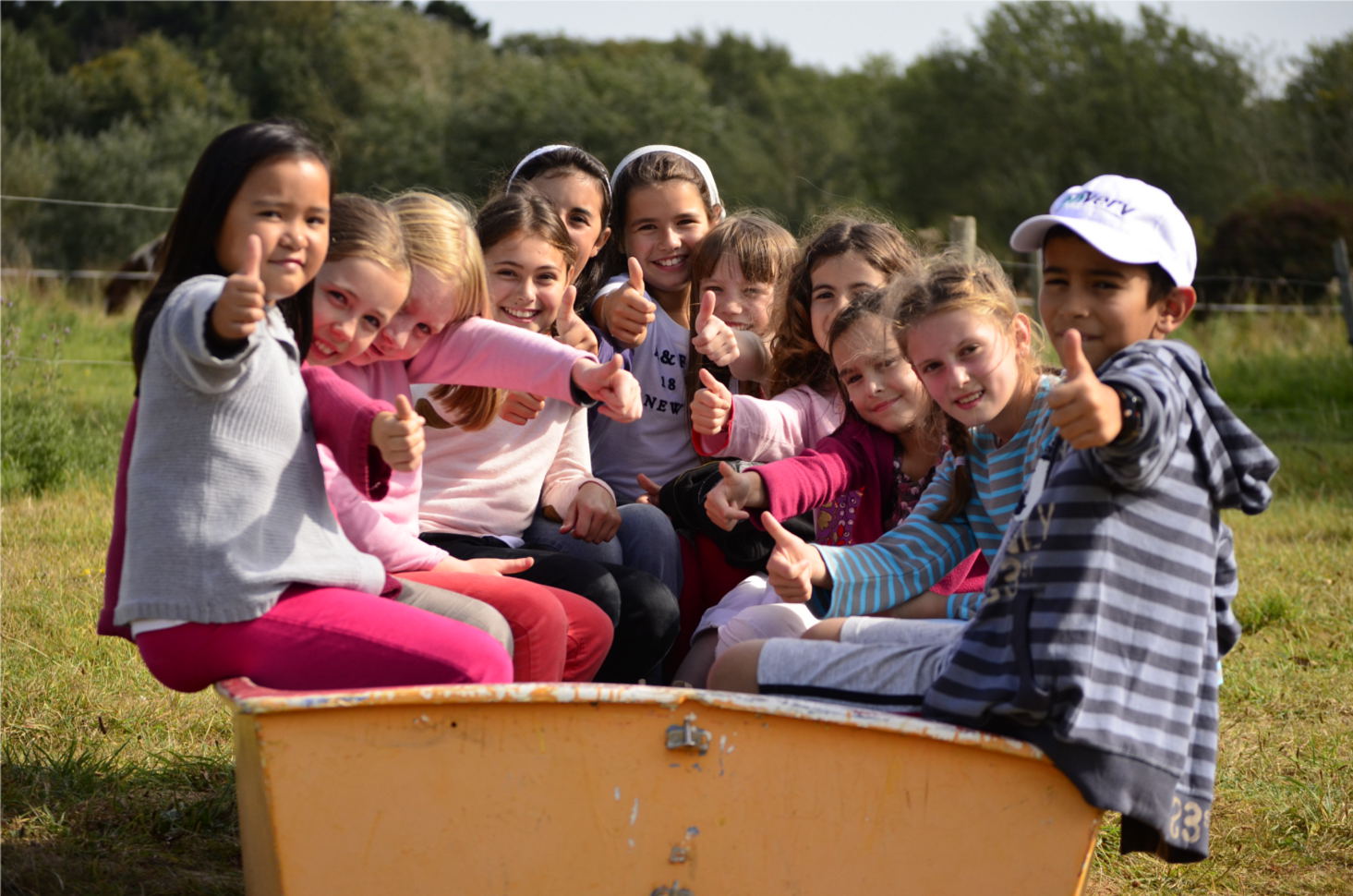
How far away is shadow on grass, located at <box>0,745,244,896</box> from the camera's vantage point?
8.81ft

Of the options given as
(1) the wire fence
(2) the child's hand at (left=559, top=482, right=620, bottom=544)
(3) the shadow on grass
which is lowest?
(3) the shadow on grass

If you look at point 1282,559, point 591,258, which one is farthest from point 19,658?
point 1282,559

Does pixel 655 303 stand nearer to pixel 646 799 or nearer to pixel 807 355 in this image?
pixel 807 355

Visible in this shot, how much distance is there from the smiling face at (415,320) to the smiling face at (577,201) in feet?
2.90

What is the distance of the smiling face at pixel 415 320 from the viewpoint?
261 centimetres

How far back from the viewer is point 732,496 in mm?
2818

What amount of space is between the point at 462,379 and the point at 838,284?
39.4 inches

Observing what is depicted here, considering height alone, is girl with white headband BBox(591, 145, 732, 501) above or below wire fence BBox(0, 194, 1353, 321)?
below

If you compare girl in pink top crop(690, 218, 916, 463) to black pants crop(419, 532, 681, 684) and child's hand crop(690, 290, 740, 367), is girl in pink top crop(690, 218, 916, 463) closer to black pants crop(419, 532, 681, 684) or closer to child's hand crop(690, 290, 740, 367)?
child's hand crop(690, 290, 740, 367)

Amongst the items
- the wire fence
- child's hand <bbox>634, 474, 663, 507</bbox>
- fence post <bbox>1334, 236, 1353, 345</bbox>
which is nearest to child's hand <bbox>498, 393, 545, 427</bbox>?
child's hand <bbox>634, 474, 663, 507</bbox>

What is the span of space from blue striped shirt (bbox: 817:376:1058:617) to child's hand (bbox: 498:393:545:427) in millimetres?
710

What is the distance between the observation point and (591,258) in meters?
3.75

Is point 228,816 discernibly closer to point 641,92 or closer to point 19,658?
point 19,658

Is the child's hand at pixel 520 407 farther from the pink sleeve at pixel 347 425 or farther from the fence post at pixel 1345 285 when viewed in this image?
the fence post at pixel 1345 285
